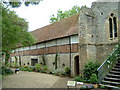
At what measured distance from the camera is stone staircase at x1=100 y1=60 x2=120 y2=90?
7.28m

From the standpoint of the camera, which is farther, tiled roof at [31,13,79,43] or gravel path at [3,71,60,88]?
tiled roof at [31,13,79,43]

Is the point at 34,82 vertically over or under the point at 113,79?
under

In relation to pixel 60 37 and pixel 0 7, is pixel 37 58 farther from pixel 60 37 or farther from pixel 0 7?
pixel 0 7

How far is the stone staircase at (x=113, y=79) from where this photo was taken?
7.28m

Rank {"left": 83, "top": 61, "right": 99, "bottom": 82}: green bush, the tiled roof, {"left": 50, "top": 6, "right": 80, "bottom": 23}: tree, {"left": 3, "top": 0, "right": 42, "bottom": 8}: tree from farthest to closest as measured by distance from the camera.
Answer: {"left": 50, "top": 6, "right": 80, "bottom": 23}: tree → the tiled roof → {"left": 83, "top": 61, "right": 99, "bottom": 82}: green bush → {"left": 3, "top": 0, "right": 42, "bottom": 8}: tree

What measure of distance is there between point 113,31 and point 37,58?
1160 cm

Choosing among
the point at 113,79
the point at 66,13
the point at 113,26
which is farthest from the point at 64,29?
the point at 66,13

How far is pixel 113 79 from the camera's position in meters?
7.66

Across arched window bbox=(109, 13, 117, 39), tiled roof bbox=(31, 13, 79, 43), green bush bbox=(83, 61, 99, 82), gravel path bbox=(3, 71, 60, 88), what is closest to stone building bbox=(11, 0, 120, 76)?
arched window bbox=(109, 13, 117, 39)

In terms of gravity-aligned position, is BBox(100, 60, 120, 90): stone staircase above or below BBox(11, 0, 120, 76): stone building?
below

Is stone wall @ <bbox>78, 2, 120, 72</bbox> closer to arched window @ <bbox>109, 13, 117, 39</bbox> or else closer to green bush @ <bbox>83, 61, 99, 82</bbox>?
arched window @ <bbox>109, 13, 117, 39</bbox>

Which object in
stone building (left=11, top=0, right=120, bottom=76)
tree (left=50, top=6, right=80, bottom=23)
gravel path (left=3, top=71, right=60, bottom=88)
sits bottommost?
gravel path (left=3, top=71, right=60, bottom=88)

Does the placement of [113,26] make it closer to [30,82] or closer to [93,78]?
[93,78]

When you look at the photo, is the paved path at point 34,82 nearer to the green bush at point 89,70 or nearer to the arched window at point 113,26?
the green bush at point 89,70
